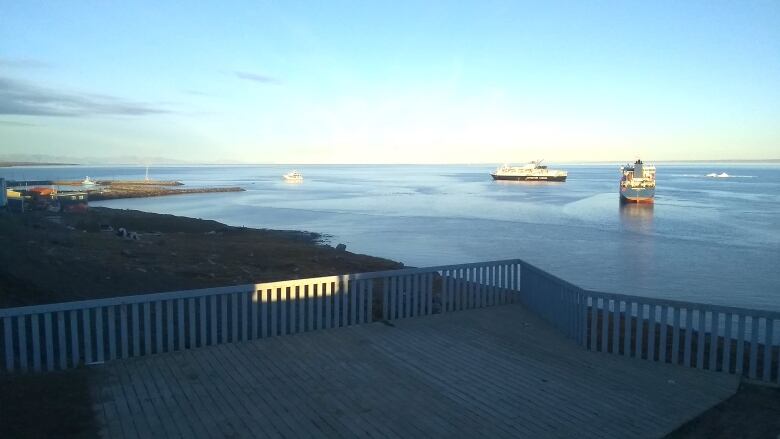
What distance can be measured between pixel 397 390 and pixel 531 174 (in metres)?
117

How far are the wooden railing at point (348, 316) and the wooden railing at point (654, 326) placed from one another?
11 mm

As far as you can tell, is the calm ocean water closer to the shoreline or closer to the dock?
the shoreline

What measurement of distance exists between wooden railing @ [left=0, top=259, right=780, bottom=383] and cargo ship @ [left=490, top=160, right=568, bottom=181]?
111705 mm

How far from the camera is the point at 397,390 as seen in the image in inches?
193

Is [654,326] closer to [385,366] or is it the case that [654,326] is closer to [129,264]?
[385,366]

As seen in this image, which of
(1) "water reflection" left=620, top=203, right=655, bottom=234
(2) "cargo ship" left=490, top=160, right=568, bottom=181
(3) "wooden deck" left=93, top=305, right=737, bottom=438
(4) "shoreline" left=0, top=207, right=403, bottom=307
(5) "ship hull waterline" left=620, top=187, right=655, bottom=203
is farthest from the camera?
(2) "cargo ship" left=490, top=160, right=568, bottom=181

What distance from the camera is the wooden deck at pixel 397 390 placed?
420 cm

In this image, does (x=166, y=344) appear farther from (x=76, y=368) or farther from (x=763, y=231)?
(x=763, y=231)

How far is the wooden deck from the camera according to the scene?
4199 millimetres

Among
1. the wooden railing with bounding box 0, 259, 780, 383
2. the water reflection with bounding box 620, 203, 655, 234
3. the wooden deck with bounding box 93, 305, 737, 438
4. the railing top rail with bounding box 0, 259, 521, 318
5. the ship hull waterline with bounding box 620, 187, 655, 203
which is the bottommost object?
the water reflection with bounding box 620, 203, 655, 234

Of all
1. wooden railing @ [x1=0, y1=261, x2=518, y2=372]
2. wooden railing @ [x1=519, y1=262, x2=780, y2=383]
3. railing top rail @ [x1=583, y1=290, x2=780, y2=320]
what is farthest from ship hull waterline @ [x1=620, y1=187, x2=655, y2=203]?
railing top rail @ [x1=583, y1=290, x2=780, y2=320]

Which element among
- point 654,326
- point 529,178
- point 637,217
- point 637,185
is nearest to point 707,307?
point 654,326

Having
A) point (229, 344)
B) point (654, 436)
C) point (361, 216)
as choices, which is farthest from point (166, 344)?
point (361, 216)

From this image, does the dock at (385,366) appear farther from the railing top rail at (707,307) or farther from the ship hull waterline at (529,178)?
the ship hull waterline at (529,178)
